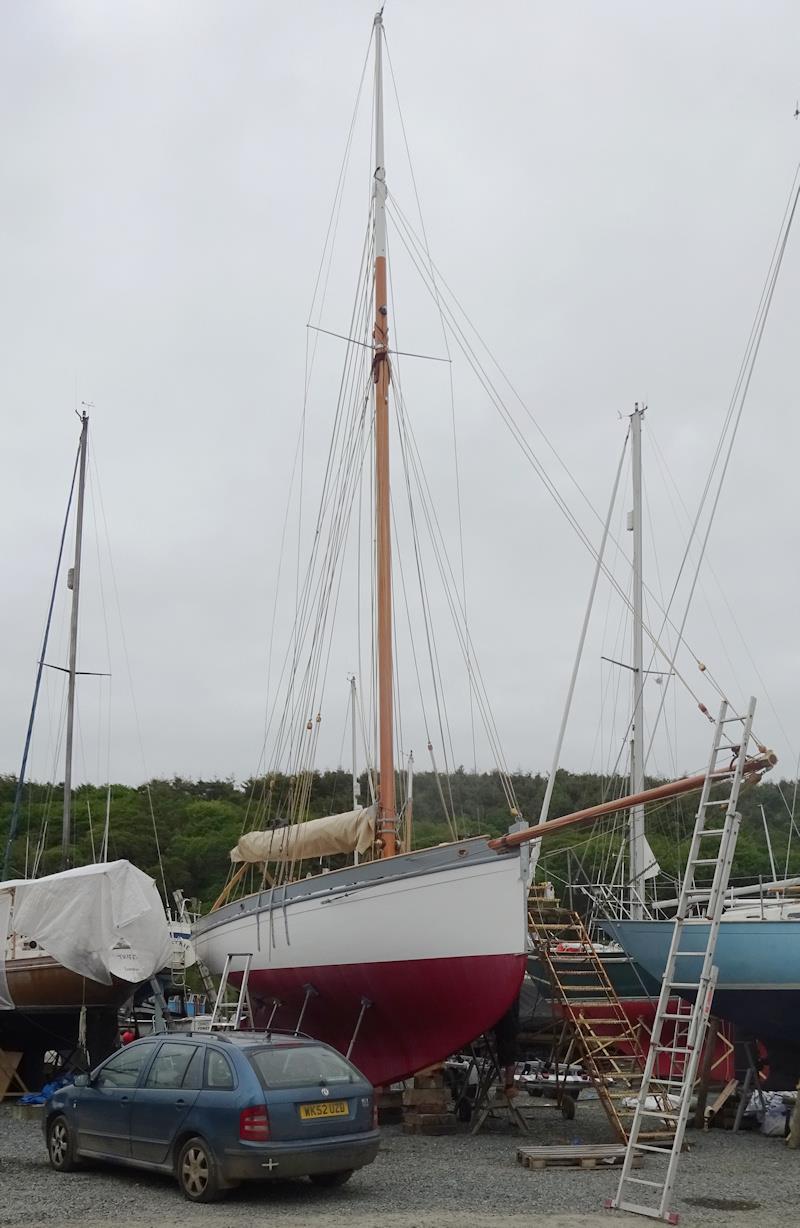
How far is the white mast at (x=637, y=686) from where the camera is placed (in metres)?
22.6

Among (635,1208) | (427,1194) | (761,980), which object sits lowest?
(427,1194)

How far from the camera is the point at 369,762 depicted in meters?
20.2

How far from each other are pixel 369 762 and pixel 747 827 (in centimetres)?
4391

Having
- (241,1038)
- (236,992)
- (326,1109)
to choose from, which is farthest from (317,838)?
(326,1109)

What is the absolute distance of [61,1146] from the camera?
11.6 m

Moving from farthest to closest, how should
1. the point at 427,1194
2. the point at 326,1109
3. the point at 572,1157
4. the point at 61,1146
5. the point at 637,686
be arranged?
the point at 637,686 → the point at 572,1157 → the point at 61,1146 → the point at 427,1194 → the point at 326,1109

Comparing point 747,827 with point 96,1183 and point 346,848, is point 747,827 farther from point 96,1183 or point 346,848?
point 96,1183

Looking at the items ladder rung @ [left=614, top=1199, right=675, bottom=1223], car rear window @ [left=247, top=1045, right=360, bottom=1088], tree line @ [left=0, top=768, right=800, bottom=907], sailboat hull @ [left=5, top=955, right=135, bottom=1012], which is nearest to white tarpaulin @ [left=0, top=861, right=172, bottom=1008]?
sailboat hull @ [left=5, top=955, right=135, bottom=1012]

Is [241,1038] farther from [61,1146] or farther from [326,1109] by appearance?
[61,1146]

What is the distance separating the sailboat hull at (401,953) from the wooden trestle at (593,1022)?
4.24ft

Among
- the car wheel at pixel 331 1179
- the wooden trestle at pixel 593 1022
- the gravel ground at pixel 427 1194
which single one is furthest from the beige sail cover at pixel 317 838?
the car wheel at pixel 331 1179

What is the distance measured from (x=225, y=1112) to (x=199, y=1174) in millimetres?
632

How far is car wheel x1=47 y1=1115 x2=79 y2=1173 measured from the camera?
11.4 meters

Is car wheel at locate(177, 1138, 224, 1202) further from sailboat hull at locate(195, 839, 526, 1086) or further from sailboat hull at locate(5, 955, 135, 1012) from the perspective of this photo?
sailboat hull at locate(5, 955, 135, 1012)
